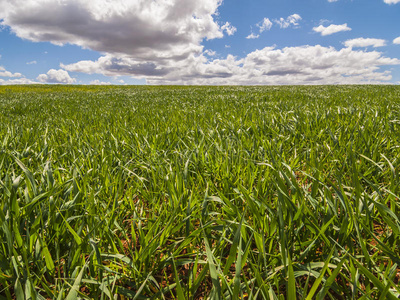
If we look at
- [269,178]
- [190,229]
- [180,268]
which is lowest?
[180,268]

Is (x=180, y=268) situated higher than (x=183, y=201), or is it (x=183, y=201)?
(x=183, y=201)

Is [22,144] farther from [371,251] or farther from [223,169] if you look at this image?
[371,251]

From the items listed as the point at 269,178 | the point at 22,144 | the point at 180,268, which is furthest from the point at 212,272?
the point at 22,144

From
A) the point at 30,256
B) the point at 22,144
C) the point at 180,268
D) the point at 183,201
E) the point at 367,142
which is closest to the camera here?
the point at 30,256

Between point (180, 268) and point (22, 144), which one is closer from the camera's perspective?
point (180, 268)

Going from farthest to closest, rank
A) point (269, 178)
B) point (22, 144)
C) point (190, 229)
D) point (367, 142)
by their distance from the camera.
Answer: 1. point (22, 144)
2. point (367, 142)
3. point (269, 178)
4. point (190, 229)

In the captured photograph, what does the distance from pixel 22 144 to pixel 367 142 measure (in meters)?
4.45

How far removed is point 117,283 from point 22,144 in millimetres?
3109

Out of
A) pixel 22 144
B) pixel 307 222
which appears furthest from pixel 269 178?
pixel 22 144

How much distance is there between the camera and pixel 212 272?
777 mm

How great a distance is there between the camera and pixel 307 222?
1088mm

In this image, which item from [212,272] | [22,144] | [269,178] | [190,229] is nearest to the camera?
[212,272]

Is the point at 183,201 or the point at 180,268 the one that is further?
the point at 183,201

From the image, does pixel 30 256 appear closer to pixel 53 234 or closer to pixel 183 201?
pixel 53 234
